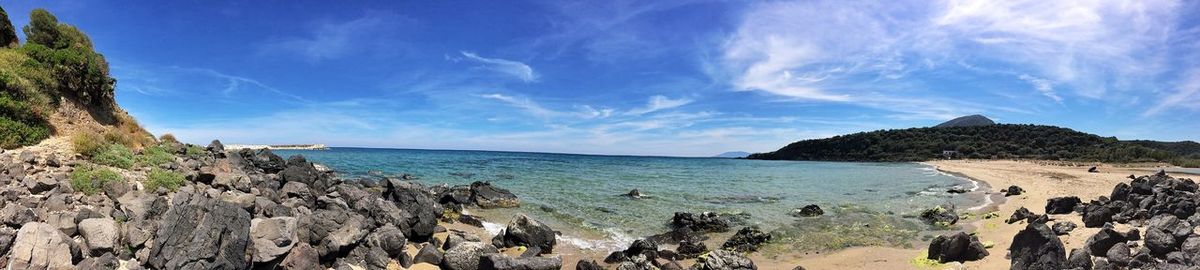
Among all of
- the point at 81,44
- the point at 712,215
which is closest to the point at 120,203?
the point at 712,215

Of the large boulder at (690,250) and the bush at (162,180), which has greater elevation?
the bush at (162,180)

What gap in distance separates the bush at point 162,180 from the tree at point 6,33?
12888 mm

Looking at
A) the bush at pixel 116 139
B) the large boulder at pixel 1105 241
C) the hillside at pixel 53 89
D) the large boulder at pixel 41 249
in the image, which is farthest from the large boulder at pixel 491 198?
the large boulder at pixel 1105 241

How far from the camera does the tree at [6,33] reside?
18.7 metres

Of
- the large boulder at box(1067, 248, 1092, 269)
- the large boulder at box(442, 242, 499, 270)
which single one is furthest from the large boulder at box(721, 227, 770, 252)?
the large boulder at box(442, 242, 499, 270)

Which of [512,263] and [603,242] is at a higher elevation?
[512,263]

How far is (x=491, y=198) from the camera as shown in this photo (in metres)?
23.2

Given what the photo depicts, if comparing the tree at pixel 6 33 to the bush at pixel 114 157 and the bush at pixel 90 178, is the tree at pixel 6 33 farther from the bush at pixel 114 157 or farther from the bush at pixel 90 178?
the bush at pixel 90 178

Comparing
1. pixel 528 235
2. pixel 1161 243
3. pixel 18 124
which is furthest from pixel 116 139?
pixel 1161 243

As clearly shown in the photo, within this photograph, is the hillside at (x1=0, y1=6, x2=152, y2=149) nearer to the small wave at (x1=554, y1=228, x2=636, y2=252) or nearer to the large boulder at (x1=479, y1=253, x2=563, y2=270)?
the large boulder at (x1=479, y1=253, x2=563, y2=270)

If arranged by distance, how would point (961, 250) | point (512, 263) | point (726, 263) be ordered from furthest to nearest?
1. point (961, 250)
2. point (726, 263)
3. point (512, 263)

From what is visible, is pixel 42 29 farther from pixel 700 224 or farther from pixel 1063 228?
pixel 1063 228

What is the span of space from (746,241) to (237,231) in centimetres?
1145

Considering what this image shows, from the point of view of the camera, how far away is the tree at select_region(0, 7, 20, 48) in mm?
18703
